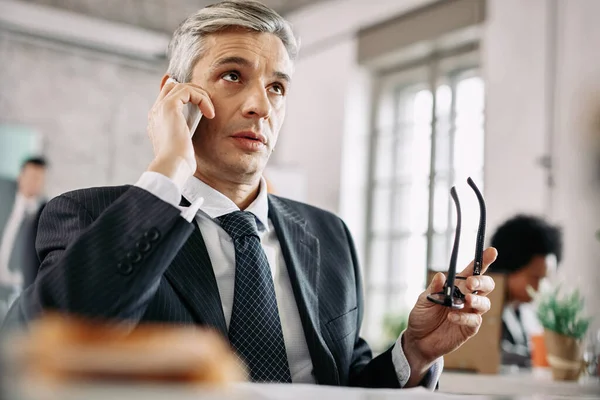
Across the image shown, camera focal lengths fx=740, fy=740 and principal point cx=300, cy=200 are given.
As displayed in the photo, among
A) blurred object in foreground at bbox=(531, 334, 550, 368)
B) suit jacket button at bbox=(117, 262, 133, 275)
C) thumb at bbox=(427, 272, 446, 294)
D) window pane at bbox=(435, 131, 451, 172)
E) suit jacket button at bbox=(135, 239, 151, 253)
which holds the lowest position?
blurred object in foreground at bbox=(531, 334, 550, 368)

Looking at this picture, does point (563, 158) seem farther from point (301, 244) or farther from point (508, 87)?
point (301, 244)

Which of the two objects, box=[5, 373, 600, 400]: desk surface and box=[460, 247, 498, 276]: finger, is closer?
box=[5, 373, 600, 400]: desk surface

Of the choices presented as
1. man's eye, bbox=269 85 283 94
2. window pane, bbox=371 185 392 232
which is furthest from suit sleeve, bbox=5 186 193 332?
window pane, bbox=371 185 392 232

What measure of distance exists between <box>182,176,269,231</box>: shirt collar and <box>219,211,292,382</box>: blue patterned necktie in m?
0.10

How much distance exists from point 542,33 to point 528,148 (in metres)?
0.78

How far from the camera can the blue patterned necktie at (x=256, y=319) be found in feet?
4.32

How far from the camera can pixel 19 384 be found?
385 mm

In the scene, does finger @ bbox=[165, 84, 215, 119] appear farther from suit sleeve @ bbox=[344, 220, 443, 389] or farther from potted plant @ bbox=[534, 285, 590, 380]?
potted plant @ bbox=[534, 285, 590, 380]

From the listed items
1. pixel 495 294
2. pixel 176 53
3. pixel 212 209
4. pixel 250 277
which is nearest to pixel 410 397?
pixel 250 277

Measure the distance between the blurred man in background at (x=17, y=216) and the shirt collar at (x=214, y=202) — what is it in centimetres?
470

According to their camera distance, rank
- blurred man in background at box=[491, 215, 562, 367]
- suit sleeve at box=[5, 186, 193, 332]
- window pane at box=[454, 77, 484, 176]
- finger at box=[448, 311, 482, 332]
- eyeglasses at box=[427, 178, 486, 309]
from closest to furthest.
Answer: suit sleeve at box=[5, 186, 193, 332], eyeglasses at box=[427, 178, 486, 309], finger at box=[448, 311, 482, 332], blurred man in background at box=[491, 215, 562, 367], window pane at box=[454, 77, 484, 176]

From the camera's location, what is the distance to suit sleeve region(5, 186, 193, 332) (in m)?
1.02

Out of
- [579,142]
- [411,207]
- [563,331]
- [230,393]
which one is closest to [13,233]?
[411,207]

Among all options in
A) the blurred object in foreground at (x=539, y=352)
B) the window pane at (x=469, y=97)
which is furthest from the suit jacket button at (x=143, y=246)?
the window pane at (x=469, y=97)
